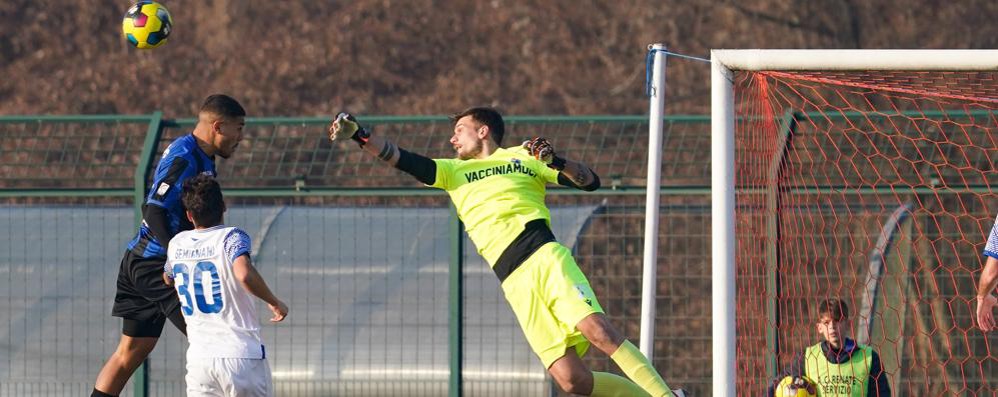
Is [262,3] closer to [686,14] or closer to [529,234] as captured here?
[686,14]

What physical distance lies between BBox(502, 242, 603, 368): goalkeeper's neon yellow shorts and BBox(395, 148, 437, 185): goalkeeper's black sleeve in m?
0.61

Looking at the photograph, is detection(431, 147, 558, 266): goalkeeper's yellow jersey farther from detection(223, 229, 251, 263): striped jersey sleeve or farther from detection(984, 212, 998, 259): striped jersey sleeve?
detection(984, 212, 998, 259): striped jersey sleeve

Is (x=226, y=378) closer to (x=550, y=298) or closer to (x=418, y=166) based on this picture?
(x=418, y=166)

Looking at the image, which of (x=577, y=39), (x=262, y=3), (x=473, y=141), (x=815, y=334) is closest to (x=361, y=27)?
(x=262, y=3)

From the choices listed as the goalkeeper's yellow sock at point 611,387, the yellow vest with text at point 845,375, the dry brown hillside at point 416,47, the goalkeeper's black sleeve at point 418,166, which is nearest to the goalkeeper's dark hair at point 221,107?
the goalkeeper's black sleeve at point 418,166

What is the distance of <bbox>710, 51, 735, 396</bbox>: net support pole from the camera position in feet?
22.7

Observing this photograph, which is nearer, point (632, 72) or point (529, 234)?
point (529, 234)

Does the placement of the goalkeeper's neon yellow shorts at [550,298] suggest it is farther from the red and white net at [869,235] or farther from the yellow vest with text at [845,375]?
the yellow vest with text at [845,375]

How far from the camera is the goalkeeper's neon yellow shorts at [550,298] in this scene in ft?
22.6

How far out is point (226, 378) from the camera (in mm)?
6293

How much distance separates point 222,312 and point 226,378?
0.91 feet

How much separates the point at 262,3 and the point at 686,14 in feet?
17.1

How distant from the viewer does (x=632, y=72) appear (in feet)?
59.4

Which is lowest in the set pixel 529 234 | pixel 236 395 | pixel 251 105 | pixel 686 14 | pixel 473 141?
pixel 236 395
